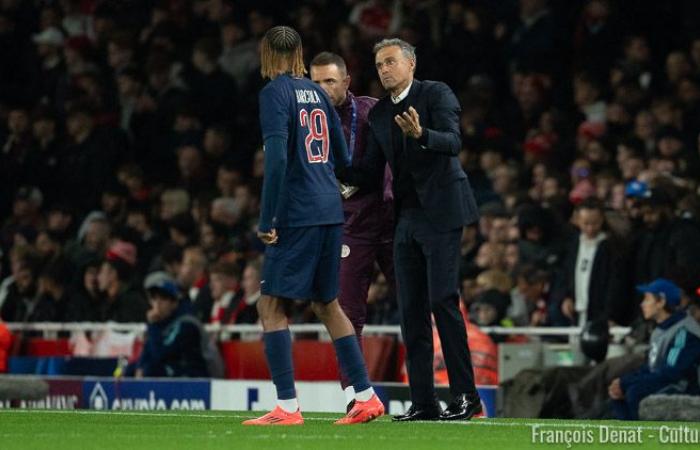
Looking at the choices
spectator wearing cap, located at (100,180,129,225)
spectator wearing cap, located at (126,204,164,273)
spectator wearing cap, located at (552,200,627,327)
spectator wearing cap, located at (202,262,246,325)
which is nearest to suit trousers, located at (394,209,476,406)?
spectator wearing cap, located at (552,200,627,327)

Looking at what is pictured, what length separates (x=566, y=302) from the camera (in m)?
14.9

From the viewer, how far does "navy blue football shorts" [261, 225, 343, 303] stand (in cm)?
926

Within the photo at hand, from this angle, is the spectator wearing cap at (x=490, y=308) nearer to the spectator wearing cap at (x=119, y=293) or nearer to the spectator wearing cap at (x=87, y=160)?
the spectator wearing cap at (x=119, y=293)

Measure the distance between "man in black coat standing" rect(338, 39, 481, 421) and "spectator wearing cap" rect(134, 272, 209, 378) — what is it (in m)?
6.38

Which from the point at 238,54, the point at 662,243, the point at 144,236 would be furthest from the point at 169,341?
the point at 238,54

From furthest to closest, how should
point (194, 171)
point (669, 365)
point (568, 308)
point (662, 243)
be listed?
point (194, 171) → point (568, 308) → point (662, 243) → point (669, 365)

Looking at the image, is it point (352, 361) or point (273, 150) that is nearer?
point (273, 150)

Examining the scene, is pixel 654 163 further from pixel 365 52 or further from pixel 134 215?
pixel 134 215

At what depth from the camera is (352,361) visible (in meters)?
9.40

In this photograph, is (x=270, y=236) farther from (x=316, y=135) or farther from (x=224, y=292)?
(x=224, y=292)

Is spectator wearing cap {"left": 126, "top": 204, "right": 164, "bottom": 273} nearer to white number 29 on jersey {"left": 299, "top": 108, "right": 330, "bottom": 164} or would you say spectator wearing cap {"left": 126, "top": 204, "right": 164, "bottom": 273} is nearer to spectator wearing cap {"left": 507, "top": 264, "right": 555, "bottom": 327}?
spectator wearing cap {"left": 507, "top": 264, "right": 555, "bottom": 327}

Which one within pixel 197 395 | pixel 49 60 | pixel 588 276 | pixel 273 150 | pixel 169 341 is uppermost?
pixel 49 60

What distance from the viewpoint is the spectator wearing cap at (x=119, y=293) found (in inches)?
706

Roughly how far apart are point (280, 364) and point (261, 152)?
10629 millimetres
